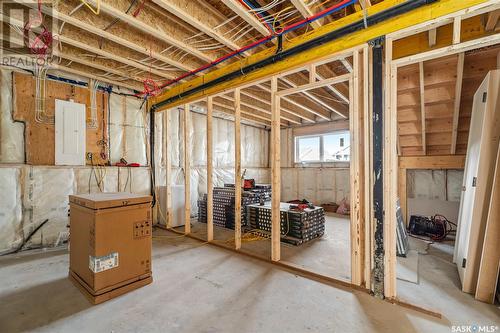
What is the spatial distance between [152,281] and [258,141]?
6125 mm

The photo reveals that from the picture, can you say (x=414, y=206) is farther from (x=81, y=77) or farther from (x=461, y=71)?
(x=81, y=77)

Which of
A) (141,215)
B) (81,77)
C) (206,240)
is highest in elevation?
(81,77)

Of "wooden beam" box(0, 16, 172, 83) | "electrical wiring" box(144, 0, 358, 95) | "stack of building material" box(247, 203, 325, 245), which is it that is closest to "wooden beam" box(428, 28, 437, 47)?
"electrical wiring" box(144, 0, 358, 95)

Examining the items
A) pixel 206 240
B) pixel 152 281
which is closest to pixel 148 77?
pixel 206 240

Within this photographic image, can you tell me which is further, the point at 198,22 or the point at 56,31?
the point at 56,31

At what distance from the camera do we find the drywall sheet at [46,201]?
3.37 m

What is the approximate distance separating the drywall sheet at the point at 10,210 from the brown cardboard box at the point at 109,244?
5.23 feet

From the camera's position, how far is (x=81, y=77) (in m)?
3.97

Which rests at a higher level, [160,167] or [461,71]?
[461,71]

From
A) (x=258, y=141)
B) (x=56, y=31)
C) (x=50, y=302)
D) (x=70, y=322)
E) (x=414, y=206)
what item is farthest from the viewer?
(x=258, y=141)

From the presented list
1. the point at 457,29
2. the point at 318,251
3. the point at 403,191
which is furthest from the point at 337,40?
the point at 403,191

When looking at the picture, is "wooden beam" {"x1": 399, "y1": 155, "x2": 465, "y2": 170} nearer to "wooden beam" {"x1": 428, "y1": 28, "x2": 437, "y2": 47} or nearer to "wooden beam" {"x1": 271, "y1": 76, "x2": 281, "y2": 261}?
"wooden beam" {"x1": 428, "y1": 28, "x2": 437, "y2": 47}

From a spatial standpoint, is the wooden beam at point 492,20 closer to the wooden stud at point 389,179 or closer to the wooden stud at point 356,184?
the wooden stud at point 389,179

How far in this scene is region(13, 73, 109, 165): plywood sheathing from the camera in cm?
338
